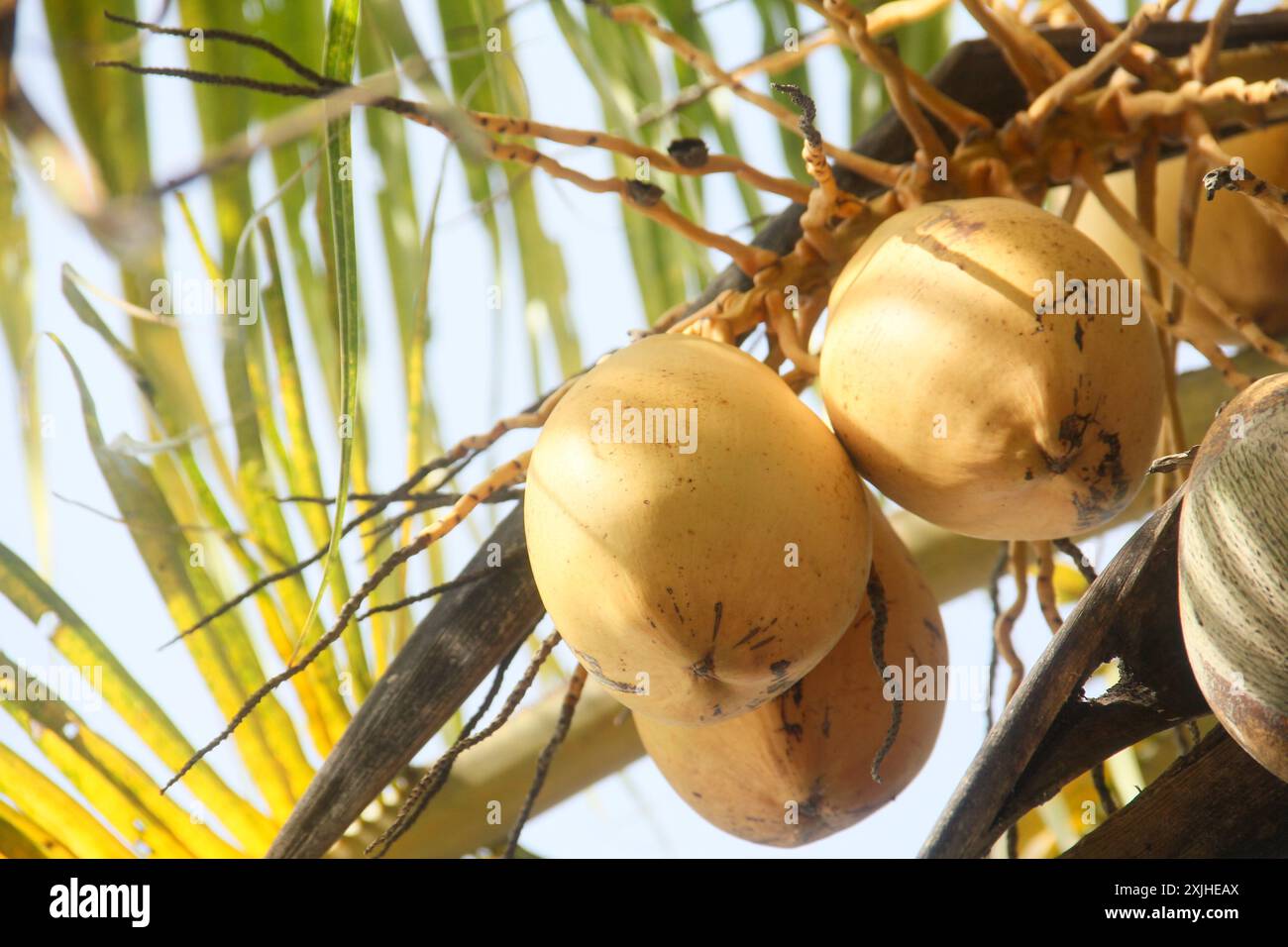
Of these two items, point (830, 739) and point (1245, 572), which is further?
point (830, 739)

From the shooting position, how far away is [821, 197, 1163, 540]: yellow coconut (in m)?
0.60

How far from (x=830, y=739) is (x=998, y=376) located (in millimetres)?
235

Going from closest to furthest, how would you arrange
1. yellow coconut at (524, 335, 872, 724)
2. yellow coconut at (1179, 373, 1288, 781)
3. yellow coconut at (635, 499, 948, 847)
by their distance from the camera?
yellow coconut at (1179, 373, 1288, 781) < yellow coconut at (524, 335, 872, 724) < yellow coconut at (635, 499, 948, 847)

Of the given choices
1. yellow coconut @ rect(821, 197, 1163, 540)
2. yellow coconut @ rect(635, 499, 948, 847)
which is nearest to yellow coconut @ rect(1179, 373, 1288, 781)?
yellow coconut @ rect(821, 197, 1163, 540)

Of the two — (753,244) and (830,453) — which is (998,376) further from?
(753,244)

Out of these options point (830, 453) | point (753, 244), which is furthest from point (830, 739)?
point (753, 244)

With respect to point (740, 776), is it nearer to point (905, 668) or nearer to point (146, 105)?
point (905, 668)

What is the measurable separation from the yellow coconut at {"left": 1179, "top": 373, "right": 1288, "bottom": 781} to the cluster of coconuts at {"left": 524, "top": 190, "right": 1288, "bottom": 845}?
0.37 feet

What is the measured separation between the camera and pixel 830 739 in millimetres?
726

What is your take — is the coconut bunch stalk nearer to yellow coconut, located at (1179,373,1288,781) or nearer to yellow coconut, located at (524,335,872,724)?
yellow coconut, located at (524,335,872,724)

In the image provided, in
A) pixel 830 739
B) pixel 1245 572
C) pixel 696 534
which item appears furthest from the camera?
pixel 830 739

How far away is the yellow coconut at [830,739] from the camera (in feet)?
2.38

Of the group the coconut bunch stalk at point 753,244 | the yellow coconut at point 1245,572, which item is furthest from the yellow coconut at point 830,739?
the yellow coconut at point 1245,572

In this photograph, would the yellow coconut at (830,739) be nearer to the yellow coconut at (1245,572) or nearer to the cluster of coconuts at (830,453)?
the cluster of coconuts at (830,453)
